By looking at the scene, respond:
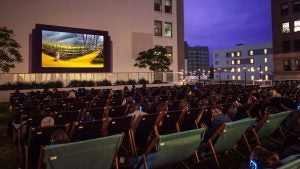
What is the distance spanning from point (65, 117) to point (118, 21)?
24405 millimetres

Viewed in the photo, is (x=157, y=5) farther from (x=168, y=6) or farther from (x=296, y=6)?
(x=296, y=6)

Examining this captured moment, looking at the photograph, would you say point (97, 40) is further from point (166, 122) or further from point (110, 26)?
point (166, 122)

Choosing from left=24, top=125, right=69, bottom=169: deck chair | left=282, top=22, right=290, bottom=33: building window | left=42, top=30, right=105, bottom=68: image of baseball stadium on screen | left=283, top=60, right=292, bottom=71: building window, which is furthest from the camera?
left=282, top=22, right=290, bottom=33: building window

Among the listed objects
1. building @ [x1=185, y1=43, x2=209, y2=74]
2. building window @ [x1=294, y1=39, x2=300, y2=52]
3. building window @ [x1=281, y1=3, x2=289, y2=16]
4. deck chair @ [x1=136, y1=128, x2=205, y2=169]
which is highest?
building @ [x1=185, y1=43, x2=209, y2=74]

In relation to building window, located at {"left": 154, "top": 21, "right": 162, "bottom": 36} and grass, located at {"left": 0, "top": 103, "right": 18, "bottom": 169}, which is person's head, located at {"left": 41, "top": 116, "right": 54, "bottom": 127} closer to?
grass, located at {"left": 0, "top": 103, "right": 18, "bottom": 169}

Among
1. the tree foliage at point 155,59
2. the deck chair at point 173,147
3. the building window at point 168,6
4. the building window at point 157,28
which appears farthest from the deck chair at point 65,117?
the building window at point 168,6

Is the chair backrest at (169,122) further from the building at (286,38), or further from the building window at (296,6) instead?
the building window at (296,6)

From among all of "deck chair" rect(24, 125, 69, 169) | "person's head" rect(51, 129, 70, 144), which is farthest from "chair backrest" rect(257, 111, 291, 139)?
"deck chair" rect(24, 125, 69, 169)

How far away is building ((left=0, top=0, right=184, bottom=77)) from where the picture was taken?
79.5 ft

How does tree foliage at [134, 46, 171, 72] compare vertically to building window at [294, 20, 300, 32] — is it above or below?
below

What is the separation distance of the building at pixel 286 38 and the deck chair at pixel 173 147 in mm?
39916

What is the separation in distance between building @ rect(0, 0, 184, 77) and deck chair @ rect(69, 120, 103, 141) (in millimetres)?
21009

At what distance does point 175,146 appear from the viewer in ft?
13.8

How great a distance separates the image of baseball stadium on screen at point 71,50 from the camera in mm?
24719
